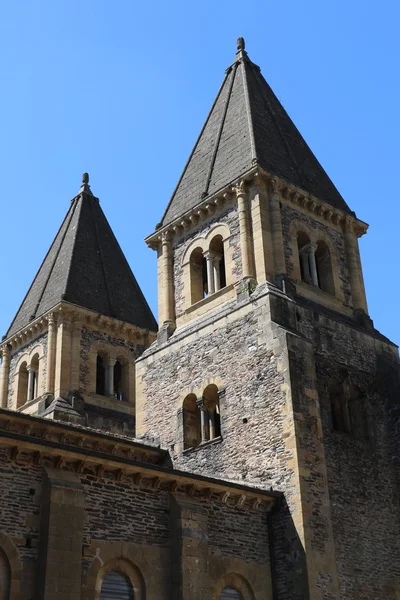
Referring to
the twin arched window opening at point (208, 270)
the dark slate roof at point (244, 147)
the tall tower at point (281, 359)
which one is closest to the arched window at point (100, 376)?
the tall tower at point (281, 359)

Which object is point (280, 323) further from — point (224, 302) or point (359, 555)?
point (359, 555)

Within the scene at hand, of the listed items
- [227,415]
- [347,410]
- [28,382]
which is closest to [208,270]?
[227,415]

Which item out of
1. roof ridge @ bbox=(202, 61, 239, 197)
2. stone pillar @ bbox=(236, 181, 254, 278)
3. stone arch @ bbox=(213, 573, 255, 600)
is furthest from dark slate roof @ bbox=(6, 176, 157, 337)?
stone arch @ bbox=(213, 573, 255, 600)

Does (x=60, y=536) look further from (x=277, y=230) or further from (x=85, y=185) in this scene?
(x=85, y=185)

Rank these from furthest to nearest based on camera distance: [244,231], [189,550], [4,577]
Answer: [244,231]
[189,550]
[4,577]

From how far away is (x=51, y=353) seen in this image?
93.7ft

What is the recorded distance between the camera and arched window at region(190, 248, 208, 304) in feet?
76.2

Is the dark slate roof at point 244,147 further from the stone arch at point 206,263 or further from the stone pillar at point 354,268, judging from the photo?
the stone arch at point 206,263

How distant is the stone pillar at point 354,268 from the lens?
23.2m

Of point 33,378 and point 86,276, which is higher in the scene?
point 86,276

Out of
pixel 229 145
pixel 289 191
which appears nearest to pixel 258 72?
pixel 229 145

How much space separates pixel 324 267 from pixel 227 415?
616cm

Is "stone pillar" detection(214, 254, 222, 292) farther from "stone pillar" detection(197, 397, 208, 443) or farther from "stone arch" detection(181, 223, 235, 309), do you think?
"stone pillar" detection(197, 397, 208, 443)

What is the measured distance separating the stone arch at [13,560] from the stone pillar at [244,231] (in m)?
10.3
